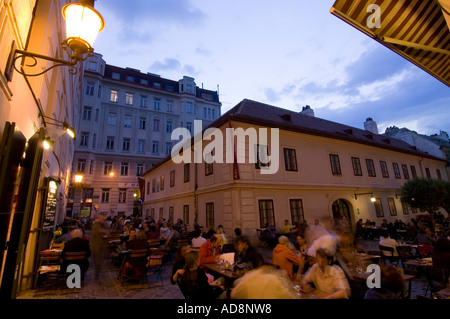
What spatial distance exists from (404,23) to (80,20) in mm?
5352

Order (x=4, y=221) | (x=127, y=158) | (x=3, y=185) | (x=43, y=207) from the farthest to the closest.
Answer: (x=127, y=158) → (x=43, y=207) → (x=4, y=221) → (x=3, y=185)

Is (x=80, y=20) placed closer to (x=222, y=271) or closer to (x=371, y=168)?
(x=222, y=271)

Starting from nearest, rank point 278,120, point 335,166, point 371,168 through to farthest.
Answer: point 278,120, point 335,166, point 371,168

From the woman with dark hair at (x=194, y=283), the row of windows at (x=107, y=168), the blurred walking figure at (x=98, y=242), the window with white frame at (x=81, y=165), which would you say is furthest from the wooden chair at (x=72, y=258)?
the window with white frame at (x=81, y=165)

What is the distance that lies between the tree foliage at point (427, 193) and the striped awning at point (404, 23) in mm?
19117

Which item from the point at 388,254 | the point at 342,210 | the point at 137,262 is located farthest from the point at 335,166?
the point at 137,262

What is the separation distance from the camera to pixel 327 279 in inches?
158

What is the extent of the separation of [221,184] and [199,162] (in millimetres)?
3830

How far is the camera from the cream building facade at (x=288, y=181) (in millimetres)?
13391

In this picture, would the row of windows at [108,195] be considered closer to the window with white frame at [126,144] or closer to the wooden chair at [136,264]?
the window with white frame at [126,144]

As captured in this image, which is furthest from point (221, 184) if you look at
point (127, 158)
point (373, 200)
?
point (127, 158)

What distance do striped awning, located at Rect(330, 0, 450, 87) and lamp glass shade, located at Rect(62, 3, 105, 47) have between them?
3758 millimetres
